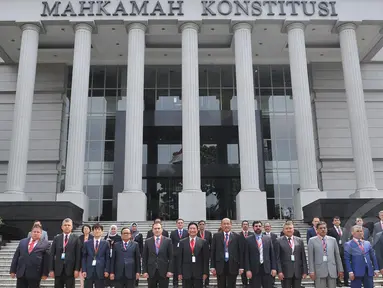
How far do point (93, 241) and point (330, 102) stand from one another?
83.5 feet

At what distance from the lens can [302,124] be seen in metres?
22.8

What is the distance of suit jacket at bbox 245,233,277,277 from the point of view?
8570mm

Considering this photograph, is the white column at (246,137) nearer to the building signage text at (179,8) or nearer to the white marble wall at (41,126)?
the building signage text at (179,8)

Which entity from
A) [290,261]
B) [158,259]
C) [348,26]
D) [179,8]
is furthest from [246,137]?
[158,259]

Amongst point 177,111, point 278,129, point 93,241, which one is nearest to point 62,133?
point 177,111

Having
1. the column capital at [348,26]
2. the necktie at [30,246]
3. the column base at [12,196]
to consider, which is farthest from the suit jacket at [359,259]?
the column capital at [348,26]

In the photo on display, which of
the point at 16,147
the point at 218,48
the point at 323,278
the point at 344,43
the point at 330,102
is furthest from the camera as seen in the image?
the point at 330,102

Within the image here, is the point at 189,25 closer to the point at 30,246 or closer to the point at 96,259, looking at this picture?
the point at 96,259

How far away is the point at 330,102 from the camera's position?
30094 millimetres

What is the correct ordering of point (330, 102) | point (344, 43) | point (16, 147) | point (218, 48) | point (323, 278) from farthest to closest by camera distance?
point (330, 102), point (218, 48), point (344, 43), point (16, 147), point (323, 278)

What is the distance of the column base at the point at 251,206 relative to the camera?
21375 millimetres

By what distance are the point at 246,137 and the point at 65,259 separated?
15.6 metres

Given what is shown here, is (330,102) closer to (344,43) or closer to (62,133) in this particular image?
(344,43)

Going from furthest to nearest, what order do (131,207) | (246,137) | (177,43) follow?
1. (177,43)
2. (246,137)
3. (131,207)
